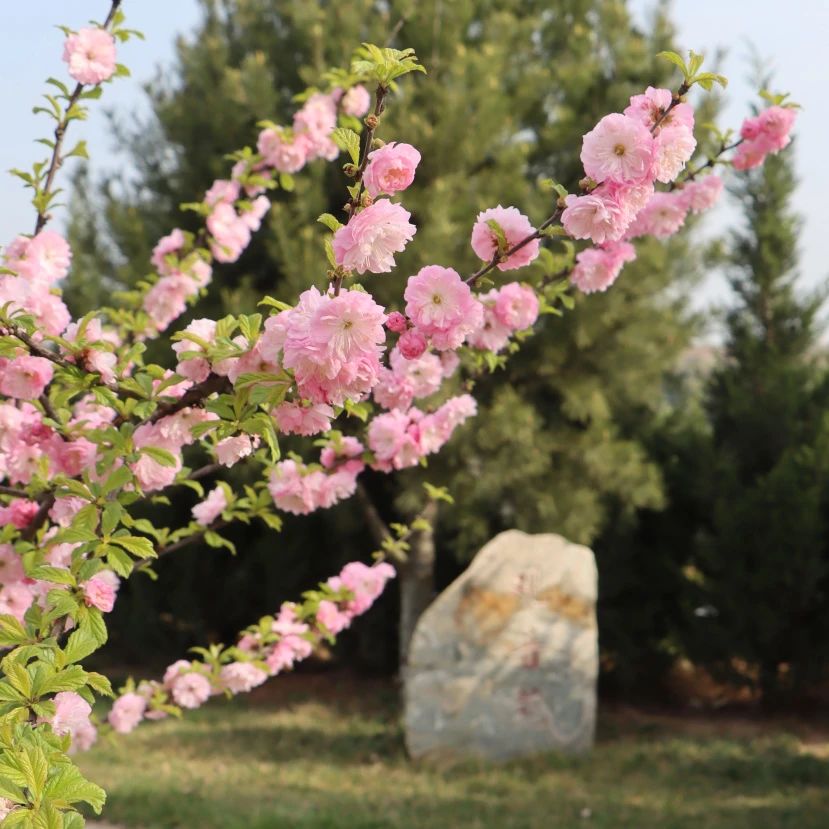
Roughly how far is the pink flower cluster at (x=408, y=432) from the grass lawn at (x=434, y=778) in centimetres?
236

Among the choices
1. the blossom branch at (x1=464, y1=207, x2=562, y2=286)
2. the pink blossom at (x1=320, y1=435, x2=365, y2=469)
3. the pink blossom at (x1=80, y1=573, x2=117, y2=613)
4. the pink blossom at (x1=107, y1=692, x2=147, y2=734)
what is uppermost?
the blossom branch at (x1=464, y1=207, x2=562, y2=286)

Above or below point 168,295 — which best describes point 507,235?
below

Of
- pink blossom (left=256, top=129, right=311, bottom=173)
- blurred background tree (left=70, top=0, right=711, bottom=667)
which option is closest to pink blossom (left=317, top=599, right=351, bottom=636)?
pink blossom (left=256, top=129, right=311, bottom=173)

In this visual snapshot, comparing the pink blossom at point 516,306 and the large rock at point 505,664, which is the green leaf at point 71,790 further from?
the large rock at point 505,664

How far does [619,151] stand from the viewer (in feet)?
5.60

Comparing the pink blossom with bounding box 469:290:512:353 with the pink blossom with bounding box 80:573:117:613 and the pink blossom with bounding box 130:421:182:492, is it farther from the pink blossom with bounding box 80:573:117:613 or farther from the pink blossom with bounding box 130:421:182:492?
the pink blossom with bounding box 80:573:117:613

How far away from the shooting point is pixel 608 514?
7.34 metres

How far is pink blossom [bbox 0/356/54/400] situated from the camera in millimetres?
2096

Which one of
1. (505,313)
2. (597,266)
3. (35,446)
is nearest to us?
(35,446)

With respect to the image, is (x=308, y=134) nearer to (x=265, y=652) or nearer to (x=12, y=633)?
(x=265, y=652)

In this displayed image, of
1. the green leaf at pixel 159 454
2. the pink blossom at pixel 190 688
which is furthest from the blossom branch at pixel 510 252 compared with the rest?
the pink blossom at pixel 190 688

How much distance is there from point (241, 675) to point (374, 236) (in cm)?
212

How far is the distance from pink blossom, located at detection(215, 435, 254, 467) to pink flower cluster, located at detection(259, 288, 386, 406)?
30 cm

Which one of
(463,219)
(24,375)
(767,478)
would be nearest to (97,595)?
(24,375)
